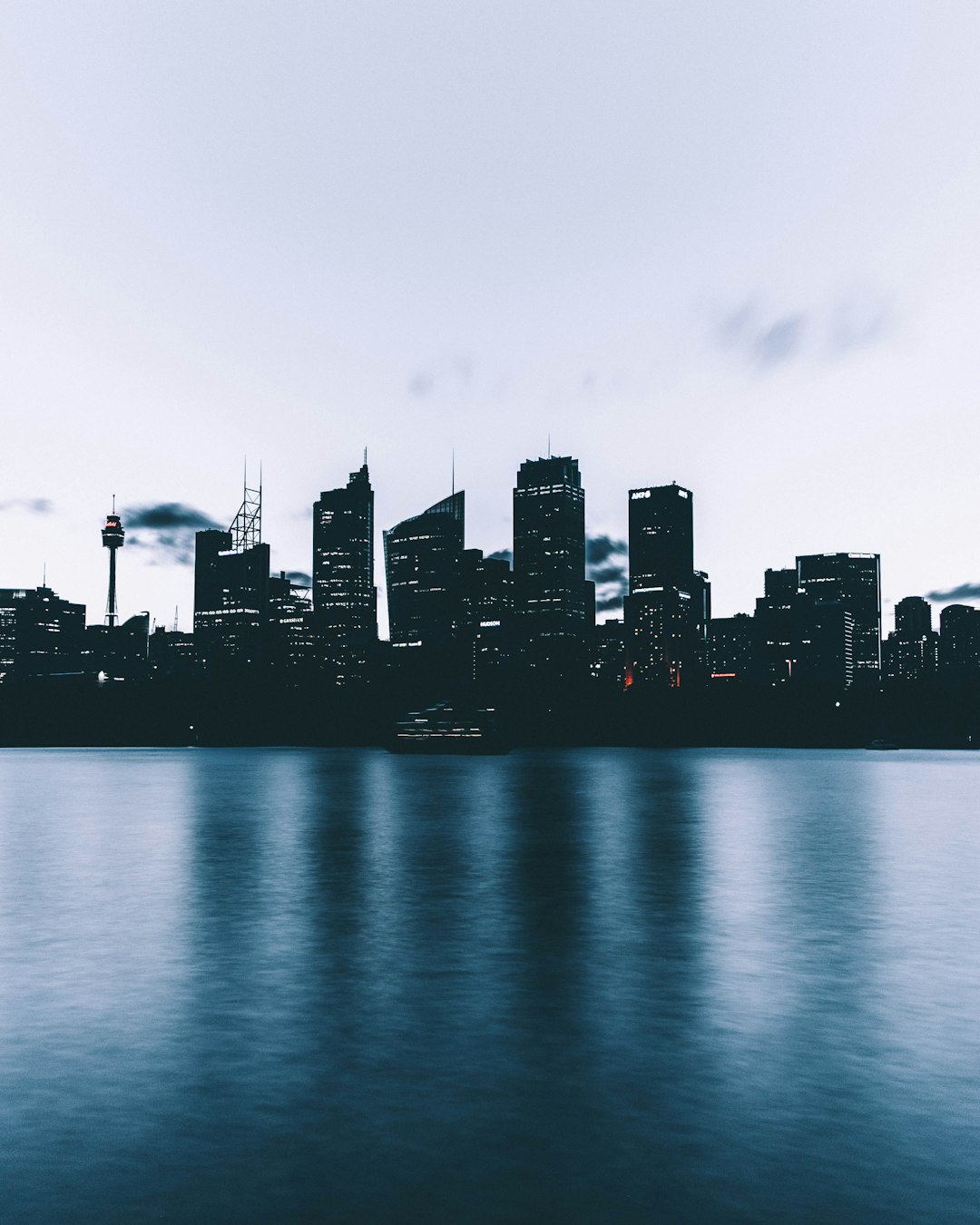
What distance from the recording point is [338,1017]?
82.9 ft

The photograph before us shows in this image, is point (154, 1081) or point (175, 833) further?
point (175, 833)

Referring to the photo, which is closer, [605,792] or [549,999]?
[549,999]

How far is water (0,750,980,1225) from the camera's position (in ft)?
48.4

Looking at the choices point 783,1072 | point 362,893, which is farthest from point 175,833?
point 783,1072

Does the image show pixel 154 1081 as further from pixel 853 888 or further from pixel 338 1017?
pixel 853 888

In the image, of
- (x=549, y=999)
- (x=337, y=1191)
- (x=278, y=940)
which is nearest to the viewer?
(x=337, y=1191)

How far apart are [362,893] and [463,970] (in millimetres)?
18345

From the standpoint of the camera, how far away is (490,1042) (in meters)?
22.9

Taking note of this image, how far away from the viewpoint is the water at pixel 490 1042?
48.4ft

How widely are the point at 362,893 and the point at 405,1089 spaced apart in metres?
29.9

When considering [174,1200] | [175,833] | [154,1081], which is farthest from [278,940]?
[175,833]

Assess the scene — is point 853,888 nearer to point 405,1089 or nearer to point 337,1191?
point 405,1089

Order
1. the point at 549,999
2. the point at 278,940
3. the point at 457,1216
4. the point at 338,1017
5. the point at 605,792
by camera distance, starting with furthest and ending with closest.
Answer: the point at 605,792
the point at 278,940
the point at 549,999
the point at 338,1017
the point at 457,1216

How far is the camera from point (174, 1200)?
1417 centimetres
